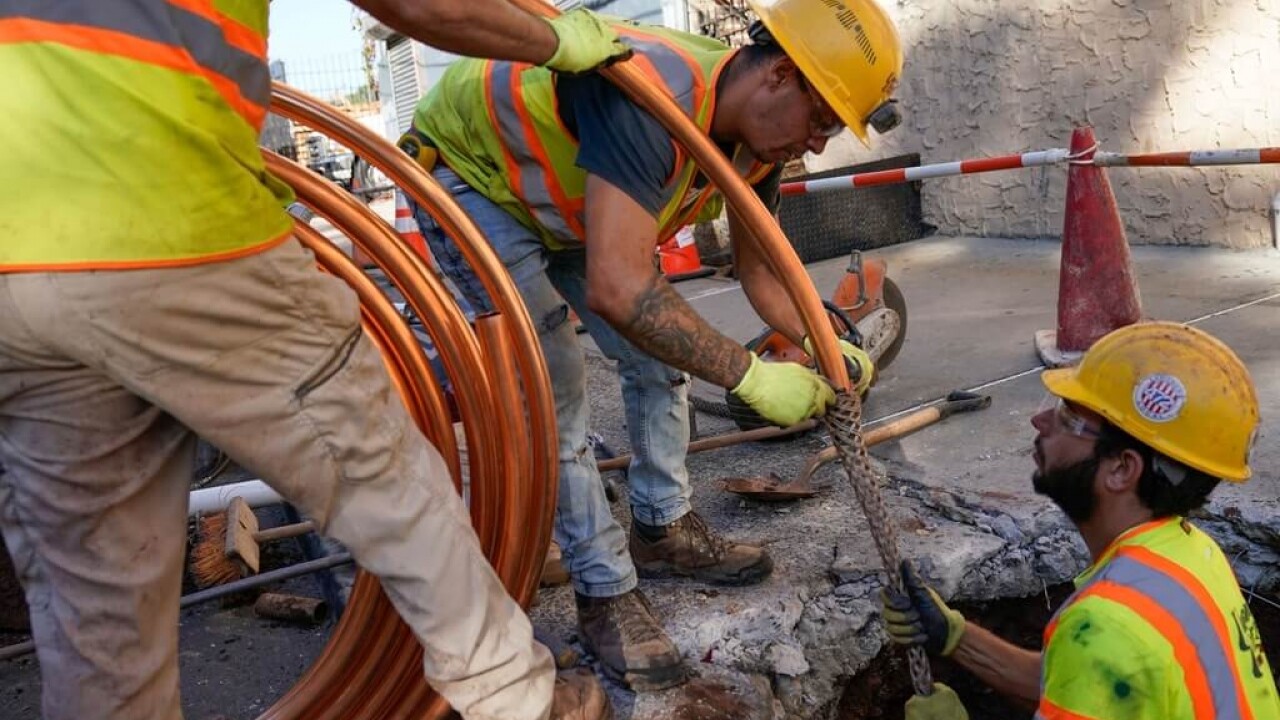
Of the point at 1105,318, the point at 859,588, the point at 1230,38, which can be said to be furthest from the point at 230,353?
the point at 1230,38

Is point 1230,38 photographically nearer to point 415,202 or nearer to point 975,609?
point 975,609

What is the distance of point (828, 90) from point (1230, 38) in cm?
483

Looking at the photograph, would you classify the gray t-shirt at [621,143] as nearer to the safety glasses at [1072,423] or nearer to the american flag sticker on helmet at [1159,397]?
the safety glasses at [1072,423]

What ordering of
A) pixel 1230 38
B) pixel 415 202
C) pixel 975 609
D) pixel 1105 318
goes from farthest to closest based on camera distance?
pixel 1230 38 → pixel 1105 318 → pixel 975 609 → pixel 415 202

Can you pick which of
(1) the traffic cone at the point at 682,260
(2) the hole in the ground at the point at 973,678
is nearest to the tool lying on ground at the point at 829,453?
(2) the hole in the ground at the point at 973,678

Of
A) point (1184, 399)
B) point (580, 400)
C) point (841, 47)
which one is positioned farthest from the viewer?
point (580, 400)

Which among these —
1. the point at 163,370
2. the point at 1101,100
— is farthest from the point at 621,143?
the point at 1101,100

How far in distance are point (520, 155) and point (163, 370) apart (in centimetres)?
127

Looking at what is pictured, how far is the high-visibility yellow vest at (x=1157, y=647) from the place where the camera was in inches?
66.0

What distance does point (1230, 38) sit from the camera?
605 cm

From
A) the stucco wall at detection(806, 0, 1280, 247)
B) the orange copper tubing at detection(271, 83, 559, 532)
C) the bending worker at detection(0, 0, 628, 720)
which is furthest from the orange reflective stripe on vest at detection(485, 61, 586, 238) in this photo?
the stucco wall at detection(806, 0, 1280, 247)

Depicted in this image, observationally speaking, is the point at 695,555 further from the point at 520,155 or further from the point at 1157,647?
the point at 1157,647

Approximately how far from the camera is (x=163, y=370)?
4.87ft

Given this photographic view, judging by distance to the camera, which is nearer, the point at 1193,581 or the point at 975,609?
the point at 1193,581
